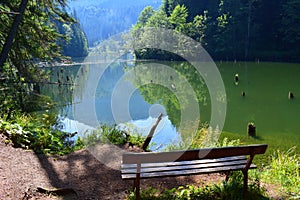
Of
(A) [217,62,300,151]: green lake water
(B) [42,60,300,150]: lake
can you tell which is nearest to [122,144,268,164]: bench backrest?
(B) [42,60,300,150]: lake

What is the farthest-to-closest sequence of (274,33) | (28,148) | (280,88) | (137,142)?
1. (274,33)
2. (280,88)
3. (137,142)
4. (28,148)

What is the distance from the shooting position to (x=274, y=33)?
173 ft

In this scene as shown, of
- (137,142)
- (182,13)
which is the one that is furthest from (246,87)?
(182,13)

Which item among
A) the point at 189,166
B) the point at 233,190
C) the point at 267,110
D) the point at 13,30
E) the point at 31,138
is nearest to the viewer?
the point at 189,166

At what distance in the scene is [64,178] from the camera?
502 centimetres

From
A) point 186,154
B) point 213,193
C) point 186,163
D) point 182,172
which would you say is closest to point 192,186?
point 213,193

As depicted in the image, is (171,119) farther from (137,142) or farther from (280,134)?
(137,142)

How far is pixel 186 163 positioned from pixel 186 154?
1.80ft

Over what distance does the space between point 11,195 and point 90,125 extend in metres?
8.91

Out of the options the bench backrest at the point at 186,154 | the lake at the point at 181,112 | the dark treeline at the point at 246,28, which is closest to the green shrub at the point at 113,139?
the lake at the point at 181,112

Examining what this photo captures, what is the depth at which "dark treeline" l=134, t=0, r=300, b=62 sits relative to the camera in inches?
1923

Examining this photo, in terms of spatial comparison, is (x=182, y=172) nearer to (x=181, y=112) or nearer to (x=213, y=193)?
(x=213, y=193)

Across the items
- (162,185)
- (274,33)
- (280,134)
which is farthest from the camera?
(274,33)

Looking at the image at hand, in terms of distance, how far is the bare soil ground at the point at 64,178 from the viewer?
4184mm
